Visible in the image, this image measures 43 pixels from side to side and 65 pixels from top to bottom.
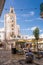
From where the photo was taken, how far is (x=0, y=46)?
26.1 feet

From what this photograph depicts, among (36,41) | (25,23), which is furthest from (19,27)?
(36,41)

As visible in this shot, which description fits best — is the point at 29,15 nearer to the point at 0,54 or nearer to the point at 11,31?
the point at 11,31

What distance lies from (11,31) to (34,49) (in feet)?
4.01

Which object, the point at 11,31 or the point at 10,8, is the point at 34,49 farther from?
the point at 10,8

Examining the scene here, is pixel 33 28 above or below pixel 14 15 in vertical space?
below

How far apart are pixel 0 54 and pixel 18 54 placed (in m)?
0.69

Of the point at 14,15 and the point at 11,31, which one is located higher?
the point at 14,15

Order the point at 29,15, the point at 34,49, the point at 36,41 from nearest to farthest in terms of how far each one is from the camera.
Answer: the point at 34,49, the point at 36,41, the point at 29,15

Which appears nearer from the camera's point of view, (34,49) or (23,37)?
(34,49)

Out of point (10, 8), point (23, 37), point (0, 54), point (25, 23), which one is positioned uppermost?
point (10, 8)

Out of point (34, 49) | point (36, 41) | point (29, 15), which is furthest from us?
point (29, 15)

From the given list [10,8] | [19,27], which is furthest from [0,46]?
[10,8]

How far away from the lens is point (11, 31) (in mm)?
7832

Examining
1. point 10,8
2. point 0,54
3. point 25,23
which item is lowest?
point 0,54
